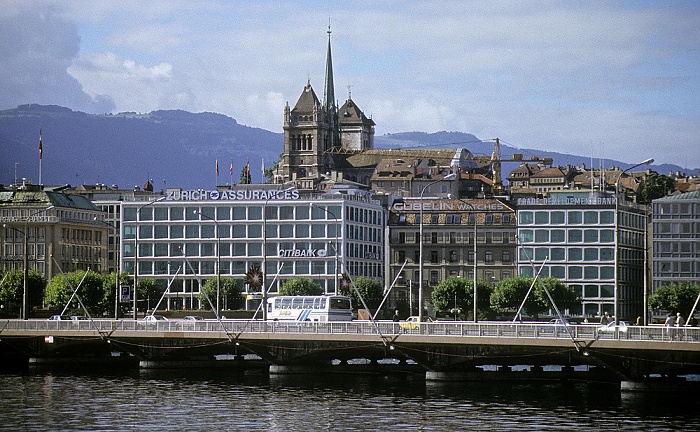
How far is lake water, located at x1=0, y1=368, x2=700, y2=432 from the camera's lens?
76.9m

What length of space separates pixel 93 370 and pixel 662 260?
9397 cm

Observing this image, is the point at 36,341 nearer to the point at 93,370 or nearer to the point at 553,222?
the point at 93,370

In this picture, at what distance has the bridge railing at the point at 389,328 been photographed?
8619 centimetres

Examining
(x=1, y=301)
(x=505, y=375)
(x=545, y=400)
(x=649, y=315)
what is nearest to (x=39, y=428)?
(x=545, y=400)

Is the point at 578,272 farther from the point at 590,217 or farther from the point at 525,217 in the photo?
the point at 525,217

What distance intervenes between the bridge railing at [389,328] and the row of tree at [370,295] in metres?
50.3

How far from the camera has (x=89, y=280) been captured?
551ft

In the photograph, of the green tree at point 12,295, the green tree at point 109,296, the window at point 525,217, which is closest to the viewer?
the green tree at point 12,295

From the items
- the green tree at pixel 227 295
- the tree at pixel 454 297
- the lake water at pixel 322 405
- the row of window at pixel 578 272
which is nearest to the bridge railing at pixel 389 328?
the lake water at pixel 322 405

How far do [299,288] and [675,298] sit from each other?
4576 centimetres

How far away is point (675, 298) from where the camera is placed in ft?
554

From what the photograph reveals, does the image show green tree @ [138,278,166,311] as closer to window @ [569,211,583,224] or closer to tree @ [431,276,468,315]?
tree @ [431,276,468,315]

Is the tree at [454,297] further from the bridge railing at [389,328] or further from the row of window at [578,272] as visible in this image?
the bridge railing at [389,328]

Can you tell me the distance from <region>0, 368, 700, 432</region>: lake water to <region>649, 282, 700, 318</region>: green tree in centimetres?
6930
